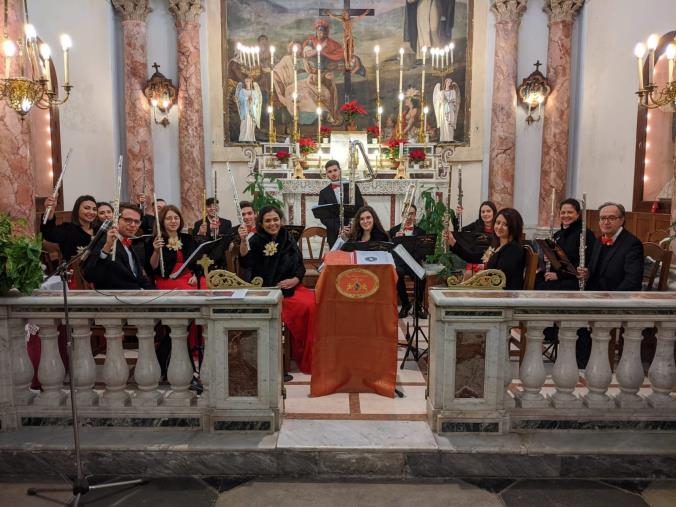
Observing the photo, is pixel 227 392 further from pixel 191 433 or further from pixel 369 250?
pixel 369 250

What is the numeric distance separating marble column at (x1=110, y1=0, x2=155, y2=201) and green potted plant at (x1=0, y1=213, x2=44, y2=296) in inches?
335

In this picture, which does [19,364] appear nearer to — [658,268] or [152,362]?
[152,362]

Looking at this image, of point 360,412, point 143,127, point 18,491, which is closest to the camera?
point 18,491

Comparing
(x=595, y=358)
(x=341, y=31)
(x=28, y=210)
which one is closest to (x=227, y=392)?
(x=595, y=358)

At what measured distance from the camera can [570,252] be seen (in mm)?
5641

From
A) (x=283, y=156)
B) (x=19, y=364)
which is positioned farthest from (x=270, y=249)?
(x=283, y=156)

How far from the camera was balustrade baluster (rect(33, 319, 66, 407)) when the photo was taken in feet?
11.6

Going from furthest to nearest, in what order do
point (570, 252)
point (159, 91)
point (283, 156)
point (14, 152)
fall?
point (159, 91), point (283, 156), point (14, 152), point (570, 252)

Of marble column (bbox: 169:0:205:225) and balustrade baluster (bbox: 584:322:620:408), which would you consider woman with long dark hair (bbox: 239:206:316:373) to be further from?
marble column (bbox: 169:0:205:225)

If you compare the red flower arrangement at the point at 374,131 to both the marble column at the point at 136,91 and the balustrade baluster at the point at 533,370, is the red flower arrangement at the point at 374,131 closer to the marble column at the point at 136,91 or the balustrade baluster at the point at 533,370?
the marble column at the point at 136,91

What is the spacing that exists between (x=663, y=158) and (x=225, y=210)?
8529mm

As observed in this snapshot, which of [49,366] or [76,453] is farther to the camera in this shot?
[49,366]

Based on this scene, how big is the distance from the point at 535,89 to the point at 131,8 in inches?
344

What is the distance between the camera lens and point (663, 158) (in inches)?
328
